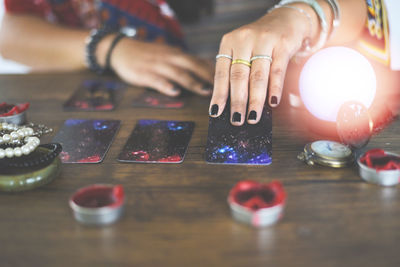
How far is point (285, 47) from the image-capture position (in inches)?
28.5

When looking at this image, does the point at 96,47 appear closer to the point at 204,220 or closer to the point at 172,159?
the point at 172,159

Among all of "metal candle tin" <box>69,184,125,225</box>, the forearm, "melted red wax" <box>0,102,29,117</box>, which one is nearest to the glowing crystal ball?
"metal candle tin" <box>69,184,125,225</box>

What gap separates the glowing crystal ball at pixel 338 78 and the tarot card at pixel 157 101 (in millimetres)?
297

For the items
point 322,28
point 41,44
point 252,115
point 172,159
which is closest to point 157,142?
point 172,159

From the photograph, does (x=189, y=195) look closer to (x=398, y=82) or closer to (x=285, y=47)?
(x=285, y=47)

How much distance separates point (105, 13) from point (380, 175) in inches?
38.6

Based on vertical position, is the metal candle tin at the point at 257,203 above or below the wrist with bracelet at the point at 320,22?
below

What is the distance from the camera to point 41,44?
109 cm

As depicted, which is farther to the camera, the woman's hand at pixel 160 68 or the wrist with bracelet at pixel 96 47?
the wrist with bracelet at pixel 96 47

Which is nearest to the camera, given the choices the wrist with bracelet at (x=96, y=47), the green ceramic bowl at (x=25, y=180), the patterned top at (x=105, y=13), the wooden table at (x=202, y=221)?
the wooden table at (x=202, y=221)

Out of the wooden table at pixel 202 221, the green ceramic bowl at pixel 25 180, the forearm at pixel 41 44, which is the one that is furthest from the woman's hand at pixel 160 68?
the green ceramic bowl at pixel 25 180

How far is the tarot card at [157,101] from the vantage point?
2.66ft

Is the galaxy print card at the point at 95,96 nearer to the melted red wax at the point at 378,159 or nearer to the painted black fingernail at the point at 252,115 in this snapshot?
the painted black fingernail at the point at 252,115

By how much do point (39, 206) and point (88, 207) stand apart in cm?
8
